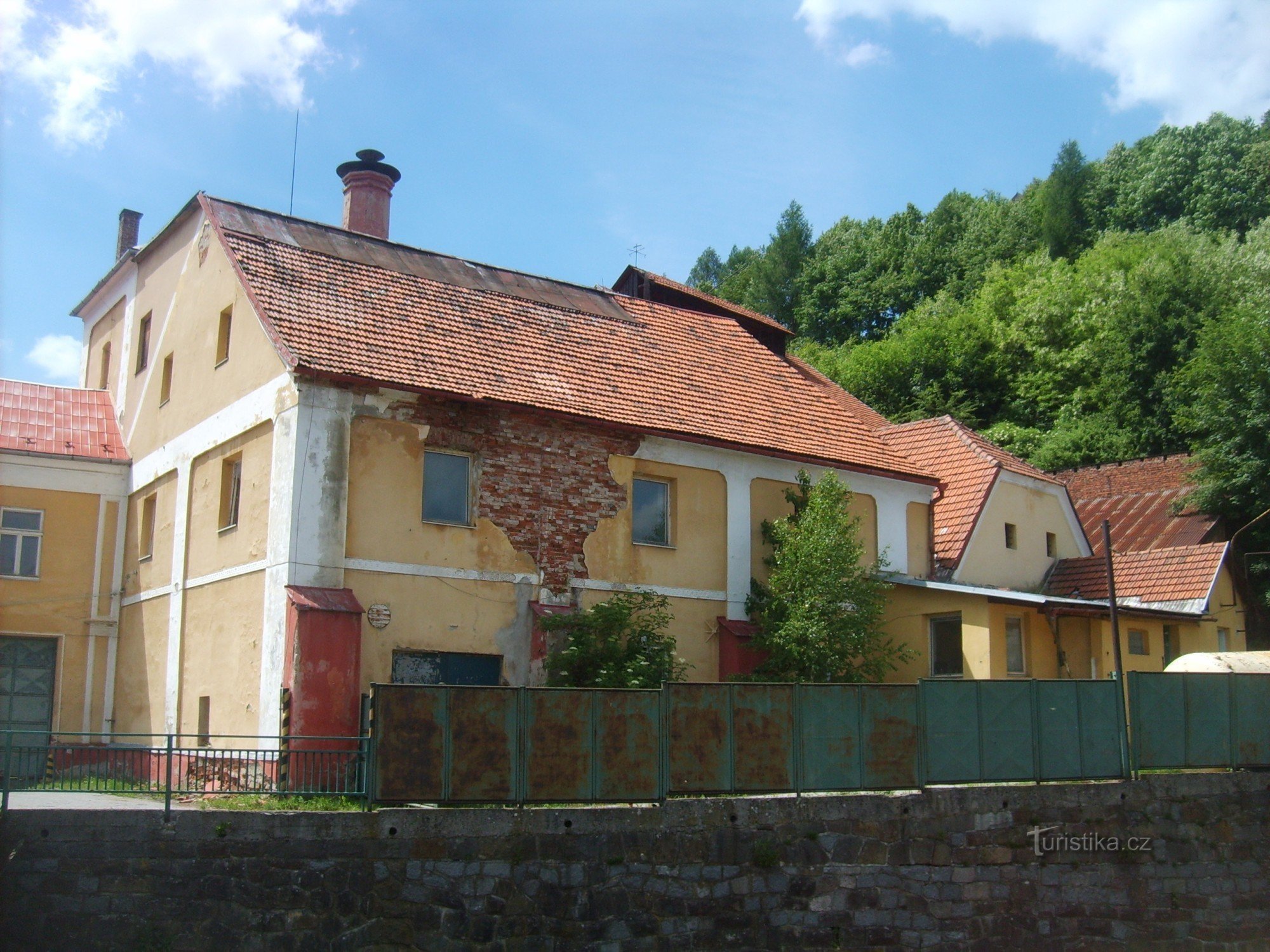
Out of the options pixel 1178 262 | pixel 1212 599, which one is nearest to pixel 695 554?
pixel 1212 599

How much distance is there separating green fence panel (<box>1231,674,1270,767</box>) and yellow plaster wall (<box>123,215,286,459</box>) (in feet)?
49.2

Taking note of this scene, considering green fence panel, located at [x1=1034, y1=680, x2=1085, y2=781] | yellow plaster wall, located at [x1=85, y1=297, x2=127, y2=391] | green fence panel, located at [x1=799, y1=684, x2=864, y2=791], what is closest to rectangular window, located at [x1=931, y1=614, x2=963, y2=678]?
green fence panel, located at [x1=1034, y1=680, x2=1085, y2=781]

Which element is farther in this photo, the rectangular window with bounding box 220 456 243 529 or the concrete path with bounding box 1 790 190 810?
the rectangular window with bounding box 220 456 243 529

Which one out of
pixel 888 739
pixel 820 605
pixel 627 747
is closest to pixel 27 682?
pixel 627 747

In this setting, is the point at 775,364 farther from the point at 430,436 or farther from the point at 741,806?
the point at 741,806

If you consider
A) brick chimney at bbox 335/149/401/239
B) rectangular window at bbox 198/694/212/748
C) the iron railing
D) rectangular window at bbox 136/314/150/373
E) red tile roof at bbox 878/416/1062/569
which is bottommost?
the iron railing

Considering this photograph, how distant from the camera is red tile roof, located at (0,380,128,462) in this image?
22250 millimetres

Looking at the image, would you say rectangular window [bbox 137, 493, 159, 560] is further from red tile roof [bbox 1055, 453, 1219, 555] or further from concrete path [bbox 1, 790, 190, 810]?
red tile roof [bbox 1055, 453, 1219, 555]

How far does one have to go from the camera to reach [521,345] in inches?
824

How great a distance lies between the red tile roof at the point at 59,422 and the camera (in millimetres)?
22250

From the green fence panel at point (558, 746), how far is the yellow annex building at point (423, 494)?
11.6ft

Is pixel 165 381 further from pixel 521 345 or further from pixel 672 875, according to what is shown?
pixel 672 875

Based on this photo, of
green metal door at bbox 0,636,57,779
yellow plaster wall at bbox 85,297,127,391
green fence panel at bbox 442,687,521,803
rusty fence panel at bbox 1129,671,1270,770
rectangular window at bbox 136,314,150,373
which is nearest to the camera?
green fence panel at bbox 442,687,521,803

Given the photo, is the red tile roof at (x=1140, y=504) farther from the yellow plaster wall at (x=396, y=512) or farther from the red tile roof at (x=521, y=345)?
the yellow plaster wall at (x=396, y=512)
